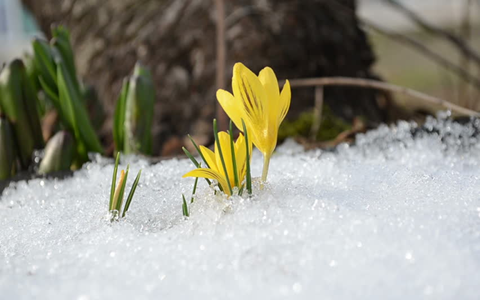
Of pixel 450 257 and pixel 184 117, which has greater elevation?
pixel 450 257

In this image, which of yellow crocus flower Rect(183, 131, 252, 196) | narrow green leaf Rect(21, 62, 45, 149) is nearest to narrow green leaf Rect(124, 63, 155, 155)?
narrow green leaf Rect(21, 62, 45, 149)

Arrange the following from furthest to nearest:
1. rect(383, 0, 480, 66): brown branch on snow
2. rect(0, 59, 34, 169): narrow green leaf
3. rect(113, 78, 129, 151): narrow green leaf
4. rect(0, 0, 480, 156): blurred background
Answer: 1. rect(0, 0, 480, 156): blurred background
2. rect(383, 0, 480, 66): brown branch on snow
3. rect(113, 78, 129, 151): narrow green leaf
4. rect(0, 59, 34, 169): narrow green leaf

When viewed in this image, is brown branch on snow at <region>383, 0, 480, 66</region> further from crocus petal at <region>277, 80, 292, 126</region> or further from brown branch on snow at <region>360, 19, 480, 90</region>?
crocus petal at <region>277, 80, 292, 126</region>

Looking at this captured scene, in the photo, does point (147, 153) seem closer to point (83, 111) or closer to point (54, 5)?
point (83, 111)

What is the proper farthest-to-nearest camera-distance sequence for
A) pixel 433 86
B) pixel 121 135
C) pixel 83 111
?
pixel 433 86 → pixel 121 135 → pixel 83 111

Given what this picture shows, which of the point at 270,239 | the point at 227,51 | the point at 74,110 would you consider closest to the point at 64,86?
the point at 74,110

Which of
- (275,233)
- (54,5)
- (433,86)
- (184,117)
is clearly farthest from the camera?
(433,86)

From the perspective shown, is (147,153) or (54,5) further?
(54,5)

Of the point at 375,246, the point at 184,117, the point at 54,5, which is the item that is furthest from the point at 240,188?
the point at 54,5
